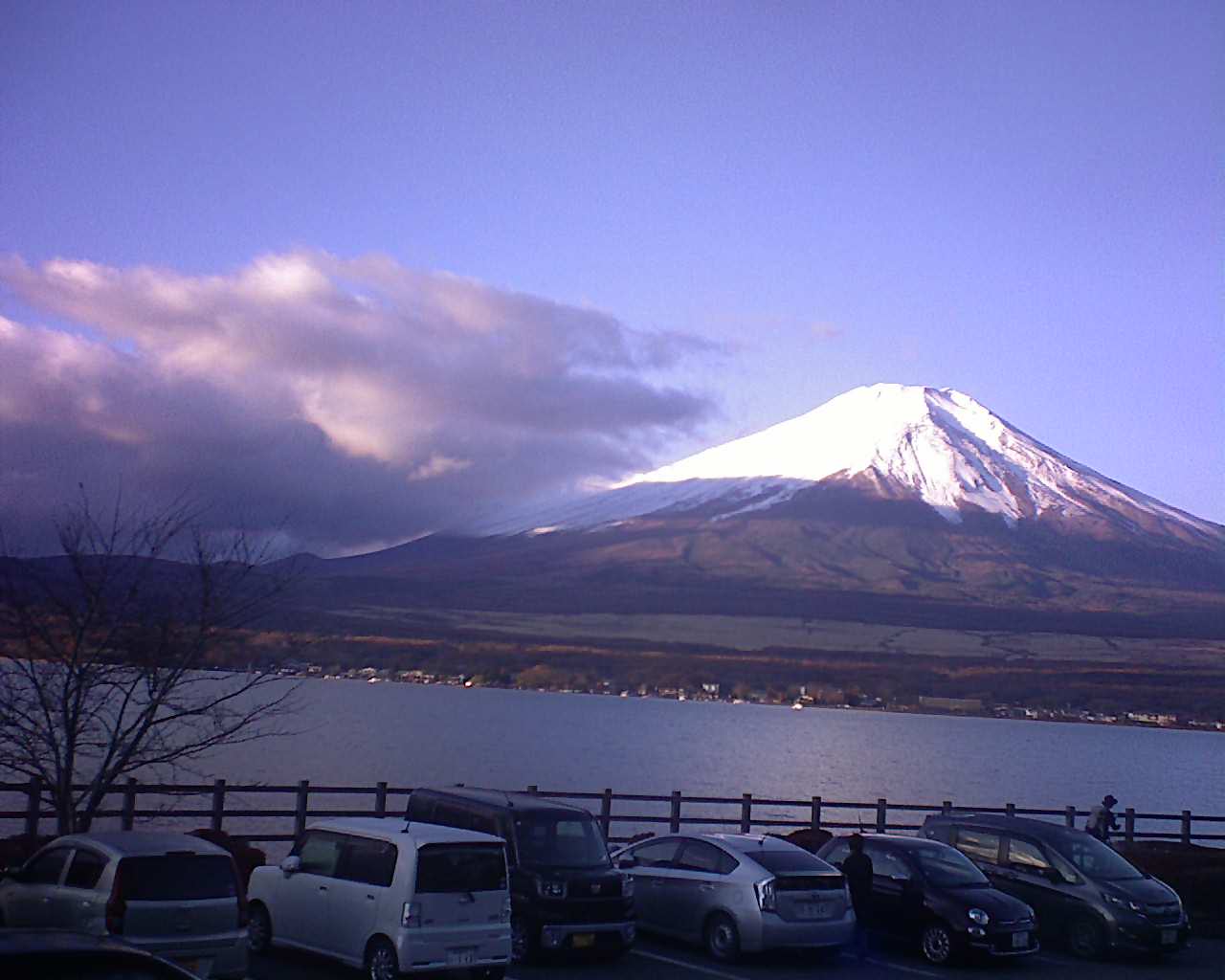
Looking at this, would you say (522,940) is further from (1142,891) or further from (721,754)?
(721,754)

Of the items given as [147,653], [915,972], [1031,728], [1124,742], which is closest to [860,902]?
[915,972]

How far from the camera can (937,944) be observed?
16328mm

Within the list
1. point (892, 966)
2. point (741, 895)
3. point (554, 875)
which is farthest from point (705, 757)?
point (554, 875)

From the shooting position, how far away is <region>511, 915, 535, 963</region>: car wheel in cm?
1433

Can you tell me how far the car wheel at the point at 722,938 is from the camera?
1545 cm

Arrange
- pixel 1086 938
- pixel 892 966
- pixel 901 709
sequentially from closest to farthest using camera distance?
1. pixel 892 966
2. pixel 1086 938
3. pixel 901 709

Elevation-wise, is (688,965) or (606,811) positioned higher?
(606,811)

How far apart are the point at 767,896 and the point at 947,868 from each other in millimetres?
2992

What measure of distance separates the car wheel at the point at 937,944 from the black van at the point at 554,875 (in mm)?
3889

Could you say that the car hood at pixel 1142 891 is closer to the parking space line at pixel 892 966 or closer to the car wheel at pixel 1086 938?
the car wheel at pixel 1086 938

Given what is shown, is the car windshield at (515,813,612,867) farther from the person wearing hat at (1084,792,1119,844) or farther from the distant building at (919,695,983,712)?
the distant building at (919,695,983,712)

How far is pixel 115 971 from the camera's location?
665 centimetres

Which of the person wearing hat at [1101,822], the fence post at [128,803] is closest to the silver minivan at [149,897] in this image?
the fence post at [128,803]

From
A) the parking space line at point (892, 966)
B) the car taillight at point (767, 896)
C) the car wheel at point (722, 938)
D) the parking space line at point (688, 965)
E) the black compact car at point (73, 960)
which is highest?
the black compact car at point (73, 960)
